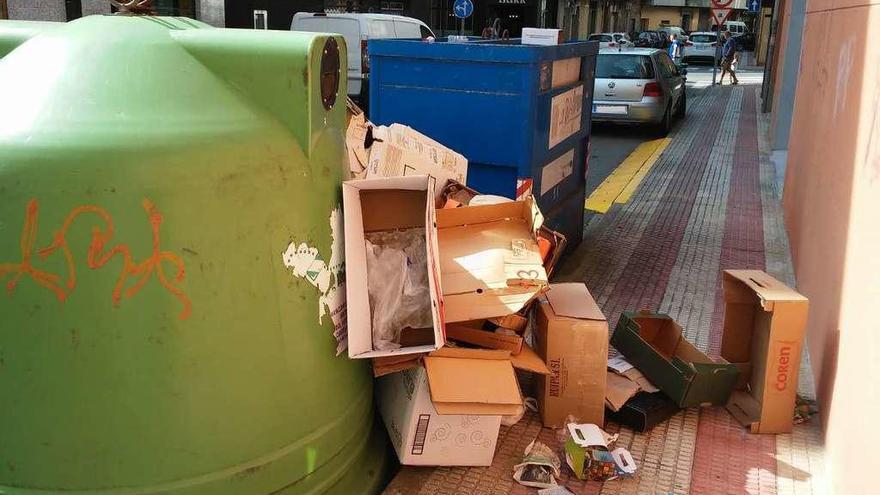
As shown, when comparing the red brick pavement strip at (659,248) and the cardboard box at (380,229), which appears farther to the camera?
the red brick pavement strip at (659,248)

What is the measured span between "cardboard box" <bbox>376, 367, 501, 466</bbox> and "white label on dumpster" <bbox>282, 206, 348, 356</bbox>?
1.40 feet

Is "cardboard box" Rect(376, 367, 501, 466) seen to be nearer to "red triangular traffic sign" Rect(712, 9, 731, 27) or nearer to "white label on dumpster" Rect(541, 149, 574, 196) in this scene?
"white label on dumpster" Rect(541, 149, 574, 196)

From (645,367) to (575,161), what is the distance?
2750 mm

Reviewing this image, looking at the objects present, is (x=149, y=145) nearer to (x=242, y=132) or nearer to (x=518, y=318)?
(x=242, y=132)

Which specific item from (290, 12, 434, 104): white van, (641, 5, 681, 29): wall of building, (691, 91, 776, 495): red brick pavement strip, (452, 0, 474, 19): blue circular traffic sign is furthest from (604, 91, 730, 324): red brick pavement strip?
(641, 5, 681, 29): wall of building

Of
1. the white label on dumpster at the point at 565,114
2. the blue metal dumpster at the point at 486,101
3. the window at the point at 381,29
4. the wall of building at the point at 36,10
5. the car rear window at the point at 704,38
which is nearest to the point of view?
the blue metal dumpster at the point at 486,101

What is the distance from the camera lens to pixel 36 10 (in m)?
14.0

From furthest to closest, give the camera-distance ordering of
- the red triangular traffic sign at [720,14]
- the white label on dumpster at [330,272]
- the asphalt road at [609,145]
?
the red triangular traffic sign at [720,14], the asphalt road at [609,145], the white label on dumpster at [330,272]

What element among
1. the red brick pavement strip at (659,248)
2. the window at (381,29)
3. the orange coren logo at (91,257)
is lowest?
the red brick pavement strip at (659,248)

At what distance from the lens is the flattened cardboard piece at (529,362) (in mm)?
3396

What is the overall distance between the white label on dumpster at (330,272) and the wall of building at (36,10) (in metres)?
13.2

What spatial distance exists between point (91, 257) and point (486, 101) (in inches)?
123

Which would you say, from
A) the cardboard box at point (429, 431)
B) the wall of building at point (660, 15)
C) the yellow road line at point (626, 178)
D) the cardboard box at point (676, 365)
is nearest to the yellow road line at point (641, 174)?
the yellow road line at point (626, 178)

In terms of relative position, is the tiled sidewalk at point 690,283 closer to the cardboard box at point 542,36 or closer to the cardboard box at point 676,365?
the cardboard box at point 676,365
